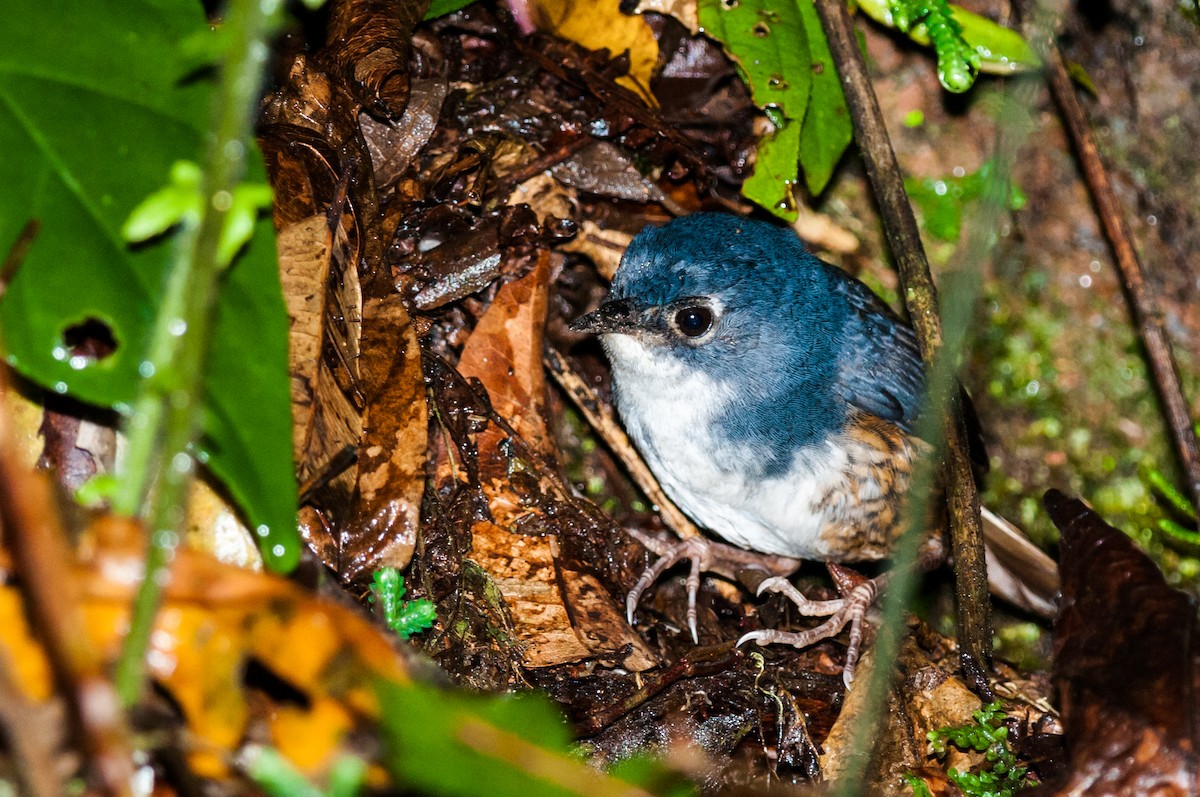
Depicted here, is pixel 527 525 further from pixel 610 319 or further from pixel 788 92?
pixel 788 92

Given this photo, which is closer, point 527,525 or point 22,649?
point 22,649

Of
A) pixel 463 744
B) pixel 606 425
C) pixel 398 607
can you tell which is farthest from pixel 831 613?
pixel 463 744

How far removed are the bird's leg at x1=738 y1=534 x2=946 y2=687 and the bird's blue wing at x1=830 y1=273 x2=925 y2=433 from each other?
71cm

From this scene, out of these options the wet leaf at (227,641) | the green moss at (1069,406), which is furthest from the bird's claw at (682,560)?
the wet leaf at (227,641)

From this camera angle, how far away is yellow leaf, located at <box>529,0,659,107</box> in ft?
17.7

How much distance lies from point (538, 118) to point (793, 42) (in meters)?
1.24

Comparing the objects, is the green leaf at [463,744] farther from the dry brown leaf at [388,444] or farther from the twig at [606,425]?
the twig at [606,425]

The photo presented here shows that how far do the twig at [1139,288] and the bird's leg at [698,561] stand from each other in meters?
1.78

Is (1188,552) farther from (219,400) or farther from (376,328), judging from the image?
(219,400)

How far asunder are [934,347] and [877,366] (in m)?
0.49

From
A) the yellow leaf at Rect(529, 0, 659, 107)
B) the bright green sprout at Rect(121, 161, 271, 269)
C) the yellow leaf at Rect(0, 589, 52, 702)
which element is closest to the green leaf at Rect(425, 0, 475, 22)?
the yellow leaf at Rect(529, 0, 659, 107)

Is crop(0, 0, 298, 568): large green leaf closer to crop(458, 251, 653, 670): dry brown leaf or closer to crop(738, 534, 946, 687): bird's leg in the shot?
crop(458, 251, 653, 670): dry brown leaf

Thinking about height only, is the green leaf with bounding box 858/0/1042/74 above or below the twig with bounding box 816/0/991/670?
above

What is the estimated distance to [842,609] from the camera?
5102 millimetres
